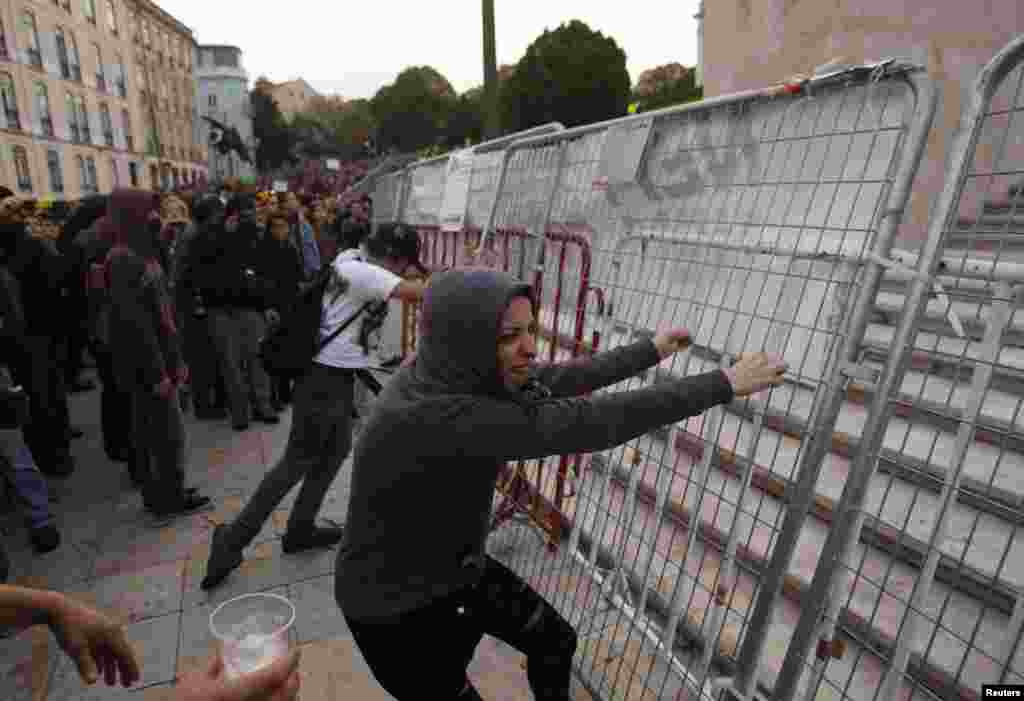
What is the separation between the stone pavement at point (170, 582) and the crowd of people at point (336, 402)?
17 centimetres

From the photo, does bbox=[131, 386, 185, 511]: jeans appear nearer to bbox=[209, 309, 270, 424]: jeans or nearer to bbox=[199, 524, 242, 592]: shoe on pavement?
bbox=[199, 524, 242, 592]: shoe on pavement

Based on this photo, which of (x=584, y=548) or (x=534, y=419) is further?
(x=584, y=548)

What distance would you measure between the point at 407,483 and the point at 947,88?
23.7 feet

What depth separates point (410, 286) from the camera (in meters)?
3.22

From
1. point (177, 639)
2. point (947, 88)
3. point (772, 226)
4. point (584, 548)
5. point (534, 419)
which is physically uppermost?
point (947, 88)

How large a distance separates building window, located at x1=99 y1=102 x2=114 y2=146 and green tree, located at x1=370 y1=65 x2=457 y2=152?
23058 mm

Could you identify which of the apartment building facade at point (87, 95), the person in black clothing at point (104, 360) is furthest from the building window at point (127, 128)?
the person in black clothing at point (104, 360)

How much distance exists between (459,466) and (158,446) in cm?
308

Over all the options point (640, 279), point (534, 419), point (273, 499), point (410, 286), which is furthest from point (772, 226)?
point (273, 499)

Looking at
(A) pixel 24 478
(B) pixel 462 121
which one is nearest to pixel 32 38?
(B) pixel 462 121

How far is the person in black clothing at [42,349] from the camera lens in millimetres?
4742

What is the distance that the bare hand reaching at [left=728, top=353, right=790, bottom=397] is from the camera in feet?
5.33

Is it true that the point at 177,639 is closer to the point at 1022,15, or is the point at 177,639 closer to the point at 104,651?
the point at 104,651

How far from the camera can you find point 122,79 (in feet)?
143
